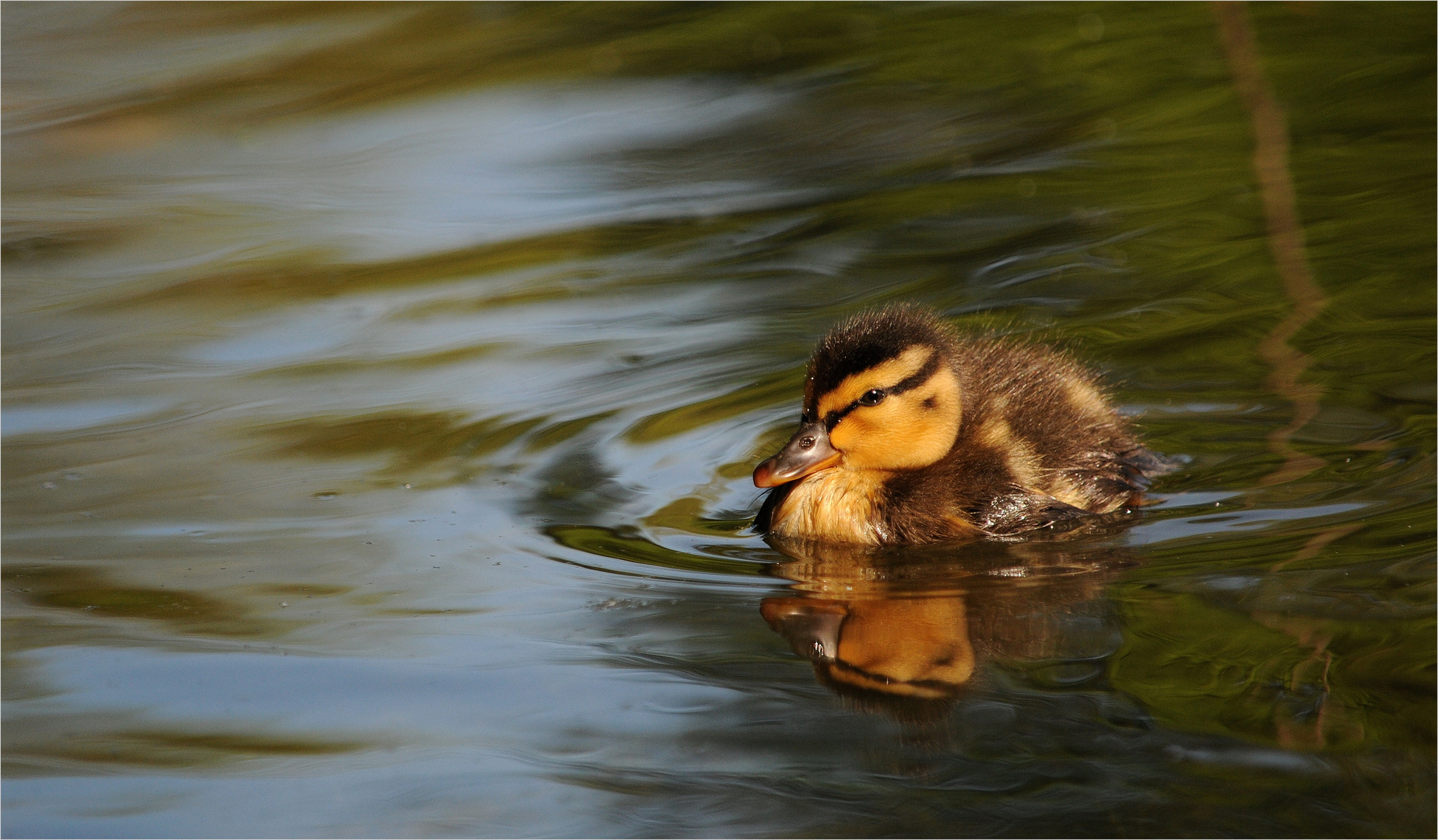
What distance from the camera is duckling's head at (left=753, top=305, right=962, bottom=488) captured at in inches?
164

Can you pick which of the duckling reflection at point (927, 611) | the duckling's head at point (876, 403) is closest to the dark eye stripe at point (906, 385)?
the duckling's head at point (876, 403)

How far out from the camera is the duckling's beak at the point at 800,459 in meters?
4.17

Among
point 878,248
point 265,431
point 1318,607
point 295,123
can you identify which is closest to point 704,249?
point 878,248

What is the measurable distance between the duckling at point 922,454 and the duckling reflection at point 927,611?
102 mm

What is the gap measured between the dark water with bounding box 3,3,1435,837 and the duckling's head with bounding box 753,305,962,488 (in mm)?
309

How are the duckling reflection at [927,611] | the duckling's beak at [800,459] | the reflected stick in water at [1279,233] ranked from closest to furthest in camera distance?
the duckling reflection at [927,611], the duckling's beak at [800,459], the reflected stick in water at [1279,233]

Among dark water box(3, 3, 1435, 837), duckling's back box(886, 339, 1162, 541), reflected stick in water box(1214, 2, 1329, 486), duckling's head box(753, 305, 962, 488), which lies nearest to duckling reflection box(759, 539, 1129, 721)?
dark water box(3, 3, 1435, 837)

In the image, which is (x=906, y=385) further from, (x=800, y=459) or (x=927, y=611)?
(x=927, y=611)

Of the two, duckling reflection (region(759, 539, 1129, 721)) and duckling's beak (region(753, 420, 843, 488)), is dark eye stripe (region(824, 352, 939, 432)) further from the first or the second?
duckling reflection (region(759, 539, 1129, 721))

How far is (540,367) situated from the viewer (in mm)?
5434

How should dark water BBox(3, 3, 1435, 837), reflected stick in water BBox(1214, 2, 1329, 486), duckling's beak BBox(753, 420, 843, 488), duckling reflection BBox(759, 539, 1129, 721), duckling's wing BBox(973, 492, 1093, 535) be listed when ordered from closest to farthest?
dark water BBox(3, 3, 1435, 837) < duckling reflection BBox(759, 539, 1129, 721) < duckling's wing BBox(973, 492, 1093, 535) < duckling's beak BBox(753, 420, 843, 488) < reflected stick in water BBox(1214, 2, 1329, 486)

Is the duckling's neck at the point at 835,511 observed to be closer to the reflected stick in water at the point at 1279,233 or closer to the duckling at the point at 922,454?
the duckling at the point at 922,454

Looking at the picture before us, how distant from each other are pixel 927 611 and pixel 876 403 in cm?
82

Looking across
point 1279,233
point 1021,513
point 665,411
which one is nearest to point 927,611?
point 1021,513
